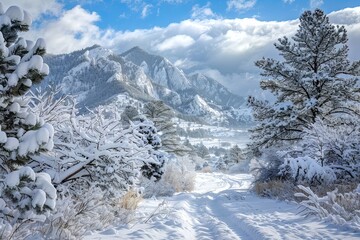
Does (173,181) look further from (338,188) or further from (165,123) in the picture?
(165,123)

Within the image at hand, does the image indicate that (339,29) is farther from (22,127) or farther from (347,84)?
(22,127)

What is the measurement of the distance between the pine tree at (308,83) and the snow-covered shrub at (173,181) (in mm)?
4374

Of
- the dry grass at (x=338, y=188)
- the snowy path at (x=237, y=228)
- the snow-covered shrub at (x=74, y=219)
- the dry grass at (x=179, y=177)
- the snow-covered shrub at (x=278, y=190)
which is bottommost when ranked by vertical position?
the dry grass at (x=179, y=177)

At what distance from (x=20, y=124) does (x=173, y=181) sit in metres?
15.7

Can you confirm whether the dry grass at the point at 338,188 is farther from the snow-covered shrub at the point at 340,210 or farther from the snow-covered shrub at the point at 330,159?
the snow-covered shrub at the point at 340,210

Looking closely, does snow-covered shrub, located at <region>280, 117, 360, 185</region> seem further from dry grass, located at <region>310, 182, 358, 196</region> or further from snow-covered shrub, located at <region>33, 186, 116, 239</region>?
snow-covered shrub, located at <region>33, 186, 116, 239</region>

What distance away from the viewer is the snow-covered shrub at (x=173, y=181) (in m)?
14.7

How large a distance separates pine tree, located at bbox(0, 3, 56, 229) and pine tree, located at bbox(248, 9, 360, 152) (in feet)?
50.3

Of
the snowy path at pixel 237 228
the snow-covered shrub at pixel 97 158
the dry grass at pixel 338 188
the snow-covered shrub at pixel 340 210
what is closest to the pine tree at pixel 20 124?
the snow-covered shrub at pixel 97 158

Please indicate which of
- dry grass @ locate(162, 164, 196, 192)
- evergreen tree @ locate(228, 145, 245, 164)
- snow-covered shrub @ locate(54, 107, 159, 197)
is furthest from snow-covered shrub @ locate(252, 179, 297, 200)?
evergreen tree @ locate(228, 145, 245, 164)

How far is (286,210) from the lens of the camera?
8.41m

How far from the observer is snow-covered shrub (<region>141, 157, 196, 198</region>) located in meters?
14.7

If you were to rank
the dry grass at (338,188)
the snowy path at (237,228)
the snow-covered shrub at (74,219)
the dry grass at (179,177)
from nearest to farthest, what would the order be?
the snow-covered shrub at (74,219) → the snowy path at (237,228) → the dry grass at (338,188) → the dry grass at (179,177)

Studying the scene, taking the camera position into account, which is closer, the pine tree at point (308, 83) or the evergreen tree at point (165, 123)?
the pine tree at point (308, 83)
